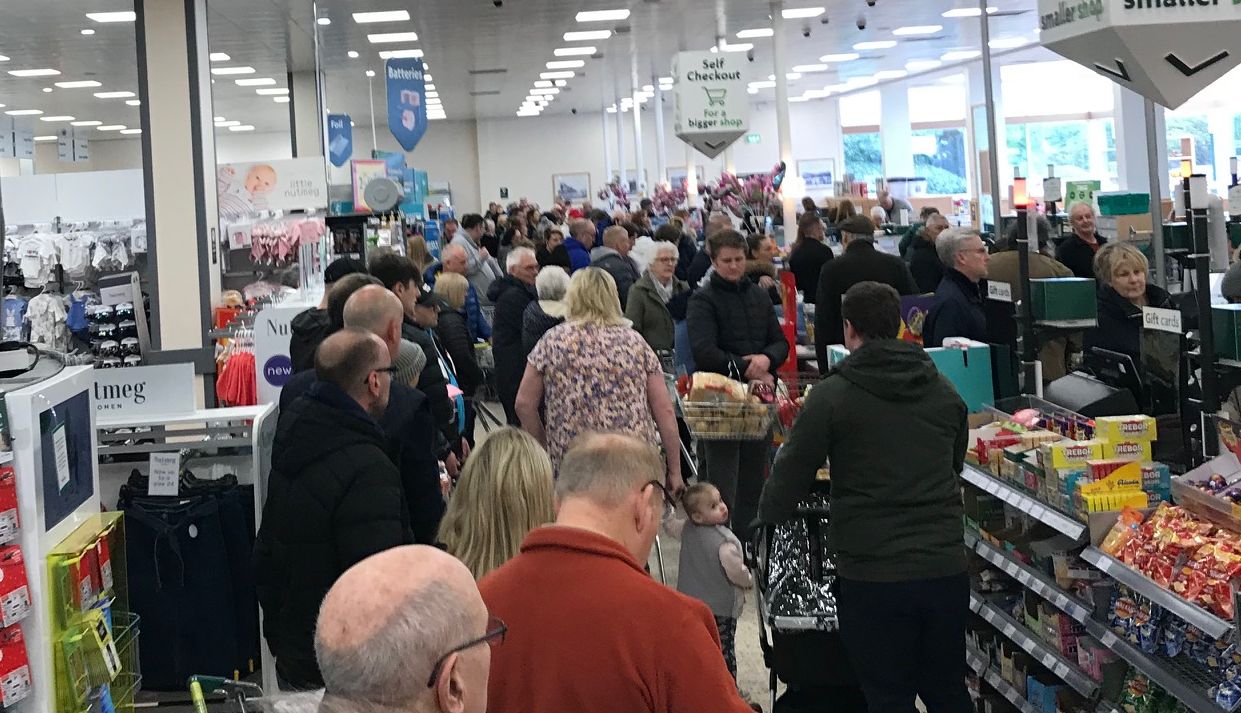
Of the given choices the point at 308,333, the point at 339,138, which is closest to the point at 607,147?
the point at 339,138

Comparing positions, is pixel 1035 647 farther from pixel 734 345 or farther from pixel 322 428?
pixel 734 345

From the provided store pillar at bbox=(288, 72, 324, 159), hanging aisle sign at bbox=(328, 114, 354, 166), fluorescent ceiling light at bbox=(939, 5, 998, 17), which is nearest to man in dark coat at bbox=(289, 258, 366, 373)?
store pillar at bbox=(288, 72, 324, 159)

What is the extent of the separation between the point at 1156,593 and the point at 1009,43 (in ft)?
71.7

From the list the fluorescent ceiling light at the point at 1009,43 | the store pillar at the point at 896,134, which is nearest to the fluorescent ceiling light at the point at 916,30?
the fluorescent ceiling light at the point at 1009,43

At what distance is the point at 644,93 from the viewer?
91.5 feet

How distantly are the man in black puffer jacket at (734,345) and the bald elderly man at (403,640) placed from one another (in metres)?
4.86

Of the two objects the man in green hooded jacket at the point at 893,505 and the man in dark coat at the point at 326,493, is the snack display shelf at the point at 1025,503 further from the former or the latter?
the man in dark coat at the point at 326,493

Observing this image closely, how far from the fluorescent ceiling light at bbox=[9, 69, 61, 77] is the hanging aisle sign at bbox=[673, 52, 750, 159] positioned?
9.47m

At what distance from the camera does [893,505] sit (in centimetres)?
363

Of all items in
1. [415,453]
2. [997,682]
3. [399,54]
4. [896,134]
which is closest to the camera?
[415,453]

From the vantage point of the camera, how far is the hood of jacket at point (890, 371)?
3.61 m

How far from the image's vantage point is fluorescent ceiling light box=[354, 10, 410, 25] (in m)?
14.7

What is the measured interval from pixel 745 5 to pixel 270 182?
769 centimetres

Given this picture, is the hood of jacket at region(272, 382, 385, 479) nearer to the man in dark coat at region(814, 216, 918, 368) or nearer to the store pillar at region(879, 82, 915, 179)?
the man in dark coat at region(814, 216, 918, 368)
